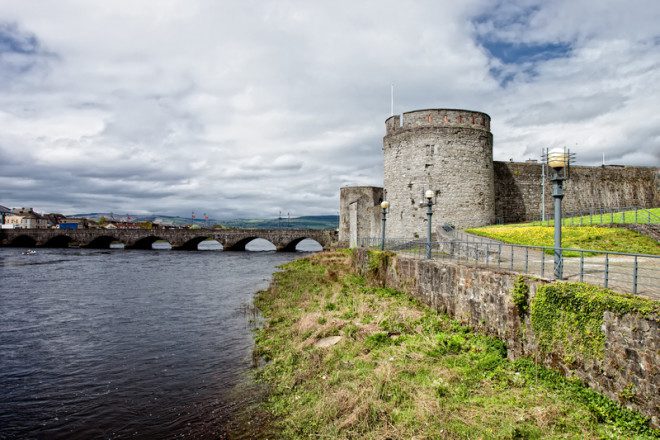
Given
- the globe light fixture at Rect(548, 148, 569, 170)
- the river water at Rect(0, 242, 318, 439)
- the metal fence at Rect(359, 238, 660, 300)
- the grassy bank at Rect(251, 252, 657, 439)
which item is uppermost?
the globe light fixture at Rect(548, 148, 569, 170)

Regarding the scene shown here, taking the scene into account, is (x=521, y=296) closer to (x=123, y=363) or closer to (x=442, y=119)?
(x=123, y=363)

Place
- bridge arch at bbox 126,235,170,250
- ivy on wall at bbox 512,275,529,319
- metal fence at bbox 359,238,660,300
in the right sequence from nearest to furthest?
metal fence at bbox 359,238,660,300 < ivy on wall at bbox 512,275,529,319 < bridge arch at bbox 126,235,170,250

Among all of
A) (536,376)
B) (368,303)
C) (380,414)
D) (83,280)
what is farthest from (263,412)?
(83,280)

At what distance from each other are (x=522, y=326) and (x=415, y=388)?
2822mm

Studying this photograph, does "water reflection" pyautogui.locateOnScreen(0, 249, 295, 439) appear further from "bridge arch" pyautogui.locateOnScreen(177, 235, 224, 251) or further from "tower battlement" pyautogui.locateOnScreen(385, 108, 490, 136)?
"bridge arch" pyautogui.locateOnScreen(177, 235, 224, 251)

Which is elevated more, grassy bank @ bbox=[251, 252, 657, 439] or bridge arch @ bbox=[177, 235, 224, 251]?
grassy bank @ bbox=[251, 252, 657, 439]

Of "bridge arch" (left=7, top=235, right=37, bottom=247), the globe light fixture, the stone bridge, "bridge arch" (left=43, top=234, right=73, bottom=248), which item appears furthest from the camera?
"bridge arch" (left=7, top=235, right=37, bottom=247)

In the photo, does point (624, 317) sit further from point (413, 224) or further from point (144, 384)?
point (413, 224)

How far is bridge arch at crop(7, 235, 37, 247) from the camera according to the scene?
82375mm

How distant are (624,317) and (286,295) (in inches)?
641

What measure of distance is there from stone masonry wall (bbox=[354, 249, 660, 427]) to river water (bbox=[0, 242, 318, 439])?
5.90m

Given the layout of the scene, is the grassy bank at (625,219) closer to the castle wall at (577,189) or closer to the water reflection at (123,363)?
the castle wall at (577,189)

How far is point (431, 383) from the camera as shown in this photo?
840cm

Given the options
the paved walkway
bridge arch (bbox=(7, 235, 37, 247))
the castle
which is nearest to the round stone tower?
the castle
